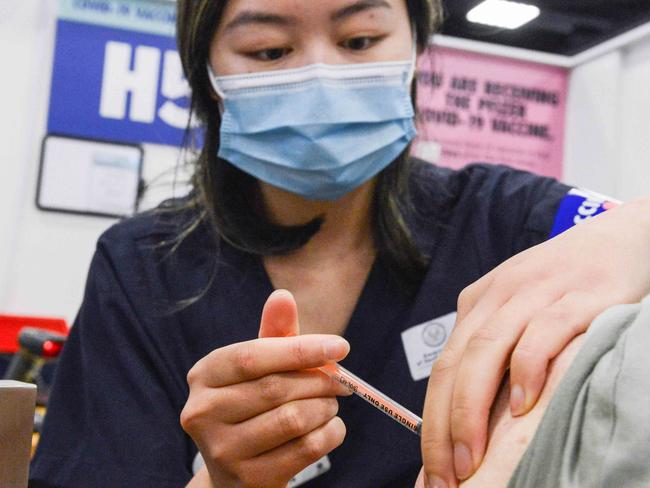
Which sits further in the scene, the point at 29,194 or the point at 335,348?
the point at 29,194

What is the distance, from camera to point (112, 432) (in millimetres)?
917

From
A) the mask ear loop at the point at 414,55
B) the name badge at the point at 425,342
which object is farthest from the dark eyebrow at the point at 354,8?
the name badge at the point at 425,342

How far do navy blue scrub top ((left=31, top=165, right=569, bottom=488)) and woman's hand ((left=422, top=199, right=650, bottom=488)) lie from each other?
1.27ft

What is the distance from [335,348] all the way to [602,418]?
0.29 meters

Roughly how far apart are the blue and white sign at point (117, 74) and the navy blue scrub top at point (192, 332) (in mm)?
1566

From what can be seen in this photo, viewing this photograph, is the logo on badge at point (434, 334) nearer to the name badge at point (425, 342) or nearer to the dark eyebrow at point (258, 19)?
the name badge at point (425, 342)

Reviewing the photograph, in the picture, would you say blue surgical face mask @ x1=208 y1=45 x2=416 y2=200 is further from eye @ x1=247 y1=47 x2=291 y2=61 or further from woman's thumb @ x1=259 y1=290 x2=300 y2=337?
woman's thumb @ x1=259 y1=290 x2=300 y2=337

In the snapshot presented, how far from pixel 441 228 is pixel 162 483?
1.73 ft

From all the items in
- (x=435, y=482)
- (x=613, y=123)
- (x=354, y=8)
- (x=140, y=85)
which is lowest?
(x=435, y=482)

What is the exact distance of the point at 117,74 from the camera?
8.34ft

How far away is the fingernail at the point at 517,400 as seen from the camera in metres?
0.43

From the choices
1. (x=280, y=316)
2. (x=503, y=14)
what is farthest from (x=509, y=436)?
(x=503, y=14)

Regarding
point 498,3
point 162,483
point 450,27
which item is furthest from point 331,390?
point 450,27

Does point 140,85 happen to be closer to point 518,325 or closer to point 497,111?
point 497,111
